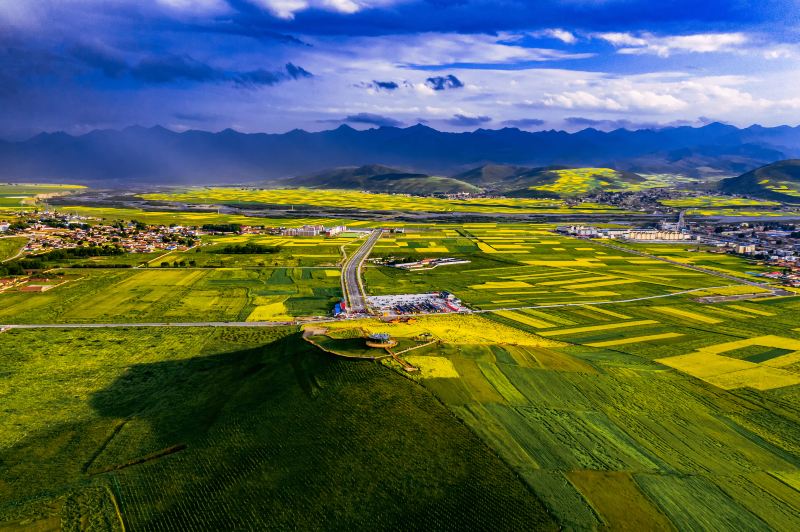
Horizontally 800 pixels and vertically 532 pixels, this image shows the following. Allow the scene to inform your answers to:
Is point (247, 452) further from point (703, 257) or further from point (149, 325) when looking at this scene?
point (703, 257)

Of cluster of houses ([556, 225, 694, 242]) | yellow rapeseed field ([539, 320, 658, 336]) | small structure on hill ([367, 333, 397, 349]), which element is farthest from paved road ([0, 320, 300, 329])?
cluster of houses ([556, 225, 694, 242])

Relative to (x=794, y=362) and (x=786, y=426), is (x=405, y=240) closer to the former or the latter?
(x=794, y=362)

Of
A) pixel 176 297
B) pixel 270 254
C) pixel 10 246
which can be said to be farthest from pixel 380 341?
pixel 10 246

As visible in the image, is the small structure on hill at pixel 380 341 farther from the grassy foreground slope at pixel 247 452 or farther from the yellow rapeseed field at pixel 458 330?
the yellow rapeseed field at pixel 458 330

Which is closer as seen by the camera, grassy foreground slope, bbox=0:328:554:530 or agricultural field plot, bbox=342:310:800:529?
grassy foreground slope, bbox=0:328:554:530

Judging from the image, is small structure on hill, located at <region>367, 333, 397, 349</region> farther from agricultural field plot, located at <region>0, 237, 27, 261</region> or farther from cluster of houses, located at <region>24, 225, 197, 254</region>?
agricultural field plot, located at <region>0, 237, 27, 261</region>

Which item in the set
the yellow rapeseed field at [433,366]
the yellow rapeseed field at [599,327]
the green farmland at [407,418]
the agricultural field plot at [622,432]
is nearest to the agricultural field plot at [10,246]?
the green farmland at [407,418]
